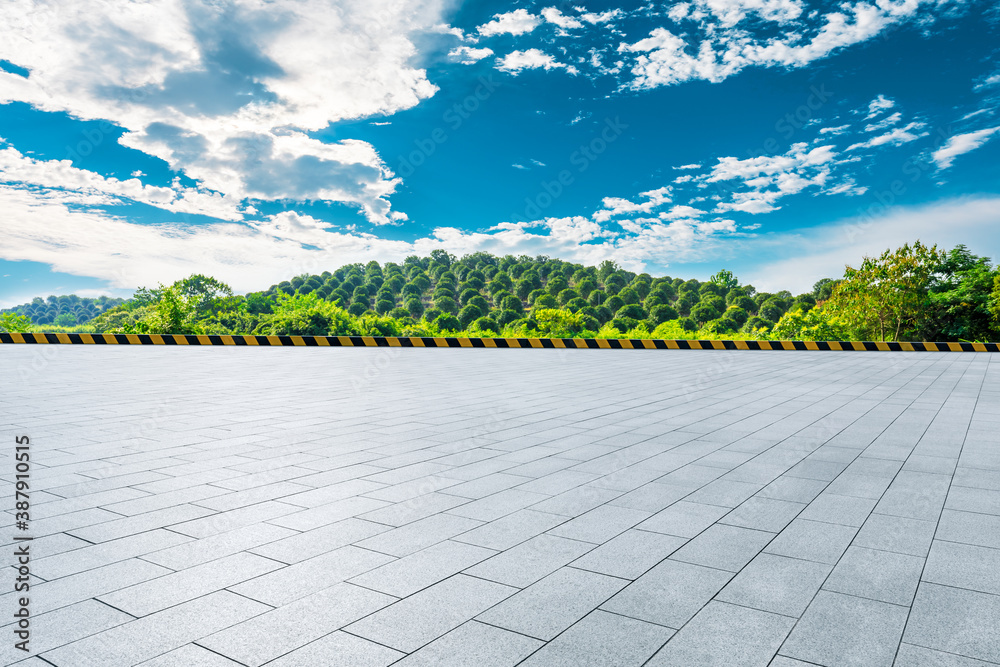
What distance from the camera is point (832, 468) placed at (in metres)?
4.18

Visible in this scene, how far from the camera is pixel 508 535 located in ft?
9.50

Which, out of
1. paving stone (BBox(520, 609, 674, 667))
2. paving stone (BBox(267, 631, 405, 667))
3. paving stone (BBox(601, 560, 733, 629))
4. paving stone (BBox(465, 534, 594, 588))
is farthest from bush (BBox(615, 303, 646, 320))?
paving stone (BBox(267, 631, 405, 667))

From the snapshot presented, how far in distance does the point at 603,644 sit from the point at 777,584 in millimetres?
880

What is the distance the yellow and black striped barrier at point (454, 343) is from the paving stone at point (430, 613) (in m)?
16.3

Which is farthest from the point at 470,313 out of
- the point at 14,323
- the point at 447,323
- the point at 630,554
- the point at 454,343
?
the point at 630,554

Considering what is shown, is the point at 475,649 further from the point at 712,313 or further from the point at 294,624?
the point at 712,313

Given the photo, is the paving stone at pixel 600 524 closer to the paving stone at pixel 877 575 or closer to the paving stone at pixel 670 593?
the paving stone at pixel 670 593

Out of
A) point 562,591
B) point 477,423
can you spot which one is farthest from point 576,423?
point 562,591

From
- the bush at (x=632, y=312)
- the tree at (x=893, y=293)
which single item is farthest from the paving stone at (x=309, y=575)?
the bush at (x=632, y=312)

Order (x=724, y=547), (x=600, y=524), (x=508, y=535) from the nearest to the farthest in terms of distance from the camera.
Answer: (x=724, y=547) → (x=508, y=535) → (x=600, y=524)

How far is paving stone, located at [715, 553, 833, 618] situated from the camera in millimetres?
2211

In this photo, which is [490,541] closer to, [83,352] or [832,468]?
[832,468]

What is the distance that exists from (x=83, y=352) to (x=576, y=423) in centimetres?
1427

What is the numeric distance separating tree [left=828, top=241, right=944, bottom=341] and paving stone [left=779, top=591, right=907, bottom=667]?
28.9 meters
